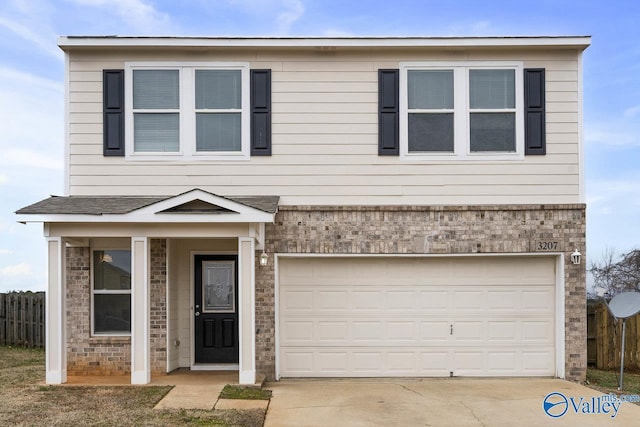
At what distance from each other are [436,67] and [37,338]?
11.3 meters

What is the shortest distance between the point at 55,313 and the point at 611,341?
34.1ft

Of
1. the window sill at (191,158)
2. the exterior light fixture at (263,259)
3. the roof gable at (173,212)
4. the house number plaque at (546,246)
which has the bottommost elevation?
the exterior light fixture at (263,259)

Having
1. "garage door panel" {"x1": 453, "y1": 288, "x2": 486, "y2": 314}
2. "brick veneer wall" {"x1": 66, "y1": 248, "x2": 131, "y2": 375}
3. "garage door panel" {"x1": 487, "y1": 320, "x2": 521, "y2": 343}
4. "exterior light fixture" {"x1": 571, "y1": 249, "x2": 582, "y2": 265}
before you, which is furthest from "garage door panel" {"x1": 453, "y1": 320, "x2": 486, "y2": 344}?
"brick veneer wall" {"x1": 66, "y1": 248, "x2": 131, "y2": 375}

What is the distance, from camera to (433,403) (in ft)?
31.7

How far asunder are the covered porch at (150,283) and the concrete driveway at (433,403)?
123cm

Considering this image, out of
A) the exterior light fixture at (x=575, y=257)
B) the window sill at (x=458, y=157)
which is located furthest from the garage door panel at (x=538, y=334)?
the window sill at (x=458, y=157)

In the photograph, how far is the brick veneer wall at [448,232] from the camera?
38.2ft

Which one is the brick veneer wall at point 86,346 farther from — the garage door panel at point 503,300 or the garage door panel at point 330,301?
the garage door panel at point 503,300

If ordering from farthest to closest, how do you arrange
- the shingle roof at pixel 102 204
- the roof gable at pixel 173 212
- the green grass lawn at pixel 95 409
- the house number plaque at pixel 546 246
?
the house number plaque at pixel 546 246 → the shingle roof at pixel 102 204 → the roof gable at pixel 173 212 → the green grass lawn at pixel 95 409

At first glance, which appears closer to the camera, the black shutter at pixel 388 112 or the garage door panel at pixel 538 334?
the black shutter at pixel 388 112

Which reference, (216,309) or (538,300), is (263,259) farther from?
(538,300)

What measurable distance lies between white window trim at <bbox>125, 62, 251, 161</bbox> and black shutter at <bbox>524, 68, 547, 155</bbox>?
4753mm

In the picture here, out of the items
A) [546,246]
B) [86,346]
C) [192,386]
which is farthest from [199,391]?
[546,246]

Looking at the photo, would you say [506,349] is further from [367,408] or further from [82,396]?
[82,396]
